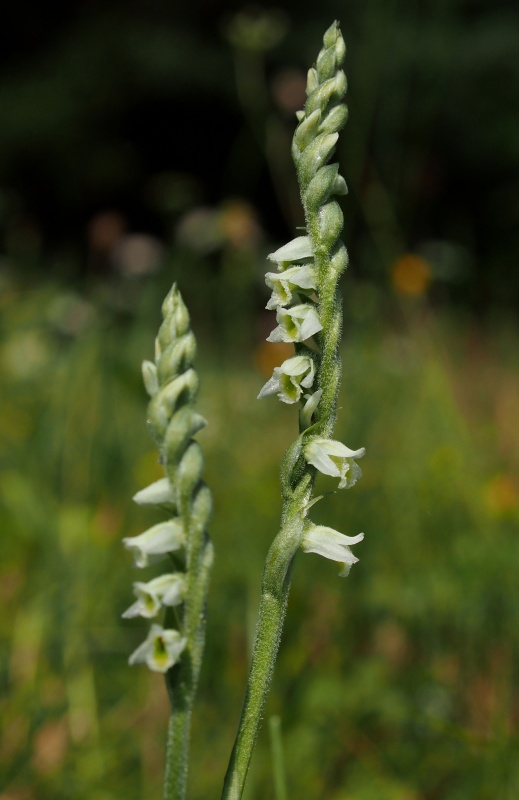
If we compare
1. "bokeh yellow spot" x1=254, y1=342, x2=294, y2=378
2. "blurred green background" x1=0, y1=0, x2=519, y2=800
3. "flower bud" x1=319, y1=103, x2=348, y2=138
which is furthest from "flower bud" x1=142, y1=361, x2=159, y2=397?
"bokeh yellow spot" x1=254, y1=342, x2=294, y2=378

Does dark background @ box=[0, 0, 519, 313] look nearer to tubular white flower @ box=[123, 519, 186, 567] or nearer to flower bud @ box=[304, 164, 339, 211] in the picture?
flower bud @ box=[304, 164, 339, 211]

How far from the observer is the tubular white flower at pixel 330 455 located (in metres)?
0.98

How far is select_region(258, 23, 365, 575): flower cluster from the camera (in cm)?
99

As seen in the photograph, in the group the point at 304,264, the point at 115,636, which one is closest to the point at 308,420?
the point at 304,264

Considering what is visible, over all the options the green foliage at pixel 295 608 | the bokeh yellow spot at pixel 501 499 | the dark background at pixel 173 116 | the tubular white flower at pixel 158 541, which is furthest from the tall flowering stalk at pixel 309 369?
the dark background at pixel 173 116

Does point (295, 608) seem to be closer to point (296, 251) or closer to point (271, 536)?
point (271, 536)

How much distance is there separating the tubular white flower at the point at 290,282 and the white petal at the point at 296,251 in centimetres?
1

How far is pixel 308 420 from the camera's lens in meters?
1.01

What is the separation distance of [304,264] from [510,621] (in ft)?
4.86

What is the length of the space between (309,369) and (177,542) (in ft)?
0.77

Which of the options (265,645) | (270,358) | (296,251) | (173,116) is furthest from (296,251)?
(173,116)

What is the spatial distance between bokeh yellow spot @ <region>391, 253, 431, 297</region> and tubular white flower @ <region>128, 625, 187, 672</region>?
2.75m

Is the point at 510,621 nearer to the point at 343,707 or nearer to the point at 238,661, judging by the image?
the point at 343,707

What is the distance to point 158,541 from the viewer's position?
39.7 inches
